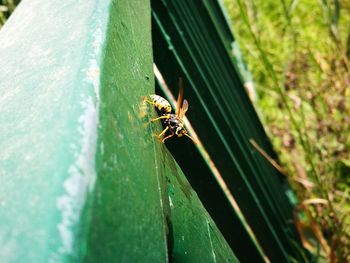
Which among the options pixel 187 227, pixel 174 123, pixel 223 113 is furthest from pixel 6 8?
pixel 187 227

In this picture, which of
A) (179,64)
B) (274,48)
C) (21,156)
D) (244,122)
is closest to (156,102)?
(21,156)

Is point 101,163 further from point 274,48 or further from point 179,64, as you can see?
point 274,48

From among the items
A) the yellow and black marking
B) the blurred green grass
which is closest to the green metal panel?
the blurred green grass

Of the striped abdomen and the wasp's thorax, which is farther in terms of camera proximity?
the wasp's thorax

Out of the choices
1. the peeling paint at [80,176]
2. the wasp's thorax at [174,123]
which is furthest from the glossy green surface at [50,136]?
the wasp's thorax at [174,123]

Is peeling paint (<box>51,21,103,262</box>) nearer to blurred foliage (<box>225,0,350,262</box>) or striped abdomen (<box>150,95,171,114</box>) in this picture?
striped abdomen (<box>150,95,171,114</box>)

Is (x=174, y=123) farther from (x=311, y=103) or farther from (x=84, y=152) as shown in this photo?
(x=311, y=103)

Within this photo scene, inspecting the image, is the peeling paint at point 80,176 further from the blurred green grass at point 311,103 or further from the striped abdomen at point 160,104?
the blurred green grass at point 311,103
